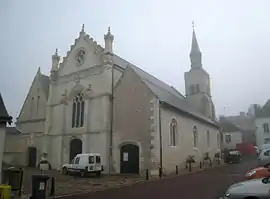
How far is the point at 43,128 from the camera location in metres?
32.8

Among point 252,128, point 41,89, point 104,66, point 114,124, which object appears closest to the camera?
point 114,124

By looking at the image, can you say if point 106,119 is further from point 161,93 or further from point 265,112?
point 265,112

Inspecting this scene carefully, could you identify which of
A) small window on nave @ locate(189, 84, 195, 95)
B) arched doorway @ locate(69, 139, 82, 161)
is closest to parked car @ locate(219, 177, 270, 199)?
arched doorway @ locate(69, 139, 82, 161)

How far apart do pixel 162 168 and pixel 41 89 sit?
816 inches

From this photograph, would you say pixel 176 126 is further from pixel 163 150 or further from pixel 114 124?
pixel 114 124

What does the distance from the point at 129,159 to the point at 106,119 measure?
14.6 ft

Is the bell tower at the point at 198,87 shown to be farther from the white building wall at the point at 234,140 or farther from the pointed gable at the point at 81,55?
the pointed gable at the point at 81,55

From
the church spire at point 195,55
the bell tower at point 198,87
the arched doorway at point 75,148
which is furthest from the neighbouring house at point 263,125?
the arched doorway at point 75,148

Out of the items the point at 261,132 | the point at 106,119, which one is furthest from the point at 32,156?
the point at 261,132

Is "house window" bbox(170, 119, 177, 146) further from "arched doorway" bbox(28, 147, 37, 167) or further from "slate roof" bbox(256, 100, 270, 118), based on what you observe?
"slate roof" bbox(256, 100, 270, 118)

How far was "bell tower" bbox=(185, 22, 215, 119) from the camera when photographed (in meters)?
40.1

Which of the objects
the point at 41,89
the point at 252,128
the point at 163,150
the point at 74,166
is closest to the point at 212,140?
the point at 163,150

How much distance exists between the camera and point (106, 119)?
25.7 m

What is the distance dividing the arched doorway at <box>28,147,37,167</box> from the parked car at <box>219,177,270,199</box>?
28992 mm
